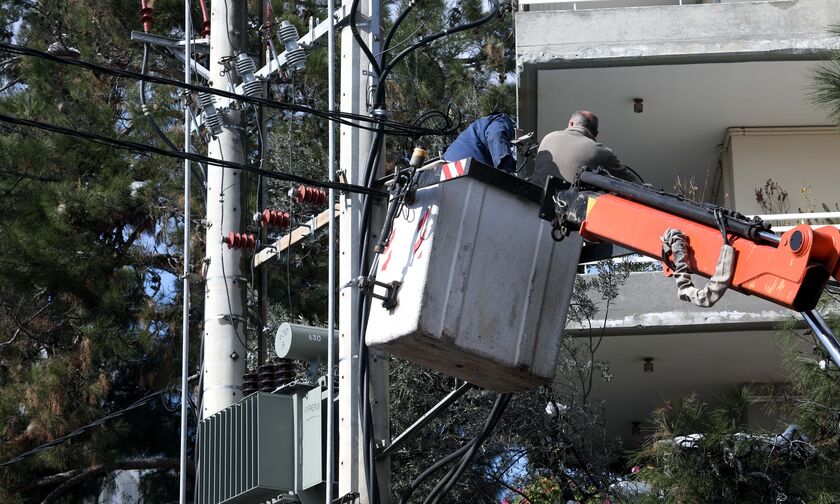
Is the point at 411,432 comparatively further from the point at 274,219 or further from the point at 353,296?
the point at 274,219

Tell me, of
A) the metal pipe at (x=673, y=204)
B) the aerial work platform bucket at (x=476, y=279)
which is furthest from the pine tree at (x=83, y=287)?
the metal pipe at (x=673, y=204)

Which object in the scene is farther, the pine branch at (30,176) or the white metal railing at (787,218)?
the pine branch at (30,176)

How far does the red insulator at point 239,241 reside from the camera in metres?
10.9

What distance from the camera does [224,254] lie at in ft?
35.7

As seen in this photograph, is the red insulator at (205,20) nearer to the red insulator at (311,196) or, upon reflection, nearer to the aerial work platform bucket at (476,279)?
the red insulator at (311,196)

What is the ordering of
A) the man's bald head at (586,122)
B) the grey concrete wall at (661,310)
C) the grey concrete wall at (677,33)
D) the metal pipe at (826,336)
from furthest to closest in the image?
the grey concrete wall at (677,33), the grey concrete wall at (661,310), the man's bald head at (586,122), the metal pipe at (826,336)

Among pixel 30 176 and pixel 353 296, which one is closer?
pixel 353 296

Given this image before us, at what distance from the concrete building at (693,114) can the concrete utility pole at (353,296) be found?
5.76m

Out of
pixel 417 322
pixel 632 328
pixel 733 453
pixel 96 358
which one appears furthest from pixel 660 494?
pixel 96 358

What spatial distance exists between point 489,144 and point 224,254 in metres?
3.25

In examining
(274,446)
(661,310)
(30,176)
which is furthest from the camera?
(30,176)

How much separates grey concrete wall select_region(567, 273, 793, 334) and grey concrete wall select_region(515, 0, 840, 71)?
8.01ft

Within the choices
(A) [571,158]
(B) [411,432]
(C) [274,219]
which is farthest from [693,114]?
(B) [411,432]

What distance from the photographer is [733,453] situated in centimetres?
992
